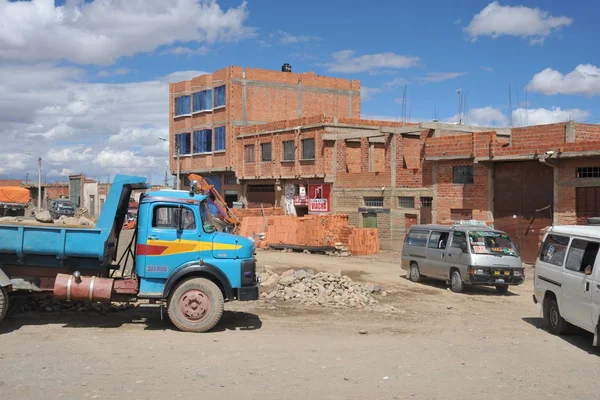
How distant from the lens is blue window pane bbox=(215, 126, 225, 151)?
A: 47594 millimetres

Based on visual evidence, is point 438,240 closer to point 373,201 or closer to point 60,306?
point 60,306

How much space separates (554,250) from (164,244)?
7703 mm

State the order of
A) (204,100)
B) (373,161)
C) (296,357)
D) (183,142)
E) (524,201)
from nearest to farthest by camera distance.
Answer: (296,357) < (524,201) < (373,161) < (204,100) < (183,142)

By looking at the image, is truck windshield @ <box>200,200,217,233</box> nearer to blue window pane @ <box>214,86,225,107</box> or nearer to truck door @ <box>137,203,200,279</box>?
→ truck door @ <box>137,203,200,279</box>

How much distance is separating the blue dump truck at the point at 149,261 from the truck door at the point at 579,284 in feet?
19.2

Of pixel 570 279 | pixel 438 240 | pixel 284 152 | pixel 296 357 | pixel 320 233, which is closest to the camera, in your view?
pixel 296 357

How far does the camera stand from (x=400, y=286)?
19.9m

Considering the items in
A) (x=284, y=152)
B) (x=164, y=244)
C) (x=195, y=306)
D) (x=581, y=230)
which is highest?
(x=284, y=152)

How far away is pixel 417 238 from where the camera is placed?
68.4ft

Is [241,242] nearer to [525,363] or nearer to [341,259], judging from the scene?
[525,363]

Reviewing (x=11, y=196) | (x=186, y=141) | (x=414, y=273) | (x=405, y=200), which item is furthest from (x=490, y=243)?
(x=186, y=141)

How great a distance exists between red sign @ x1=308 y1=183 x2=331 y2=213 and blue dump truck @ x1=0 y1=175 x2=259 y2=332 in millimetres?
26793

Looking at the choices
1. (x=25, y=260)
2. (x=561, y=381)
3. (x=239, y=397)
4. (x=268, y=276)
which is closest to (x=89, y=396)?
(x=239, y=397)

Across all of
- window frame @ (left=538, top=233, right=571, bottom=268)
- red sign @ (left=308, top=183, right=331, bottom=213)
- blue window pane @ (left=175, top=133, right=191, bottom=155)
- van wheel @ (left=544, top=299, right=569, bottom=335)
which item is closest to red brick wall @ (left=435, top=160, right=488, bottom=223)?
red sign @ (left=308, top=183, right=331, bottom=213)
